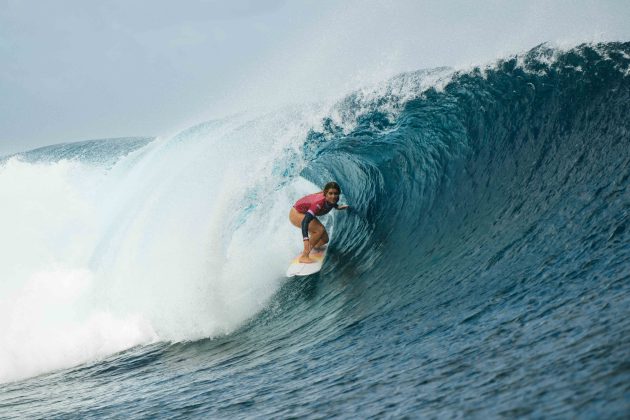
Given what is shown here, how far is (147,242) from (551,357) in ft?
24.5

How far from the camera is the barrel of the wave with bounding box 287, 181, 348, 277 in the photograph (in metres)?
8.63

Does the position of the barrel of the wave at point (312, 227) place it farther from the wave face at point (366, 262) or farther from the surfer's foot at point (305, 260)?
the wave face at point (366, 262)

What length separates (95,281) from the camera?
30.9 ft

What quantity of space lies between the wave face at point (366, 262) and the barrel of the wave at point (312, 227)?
416 millimetres

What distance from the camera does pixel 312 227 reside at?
9203 mm

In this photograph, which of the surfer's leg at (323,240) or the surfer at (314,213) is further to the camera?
the surfer's leg at (323,240)

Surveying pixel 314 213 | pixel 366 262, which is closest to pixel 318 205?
pixel 314 213

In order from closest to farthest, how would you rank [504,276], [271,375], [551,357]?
[551,357]
[271,375]
[504,276]

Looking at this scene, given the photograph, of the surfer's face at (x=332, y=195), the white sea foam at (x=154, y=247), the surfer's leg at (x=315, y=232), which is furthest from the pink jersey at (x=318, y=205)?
the white sea foam at (x=154, y=247)

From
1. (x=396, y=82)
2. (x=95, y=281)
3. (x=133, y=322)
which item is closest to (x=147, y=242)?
(x=95, y=281)

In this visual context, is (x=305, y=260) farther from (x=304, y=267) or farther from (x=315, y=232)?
(x=315, y=232)

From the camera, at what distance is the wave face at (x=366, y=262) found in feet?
11.7

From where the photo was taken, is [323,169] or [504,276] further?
[323,169]

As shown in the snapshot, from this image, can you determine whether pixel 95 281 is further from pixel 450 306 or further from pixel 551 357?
pixel 551 357
